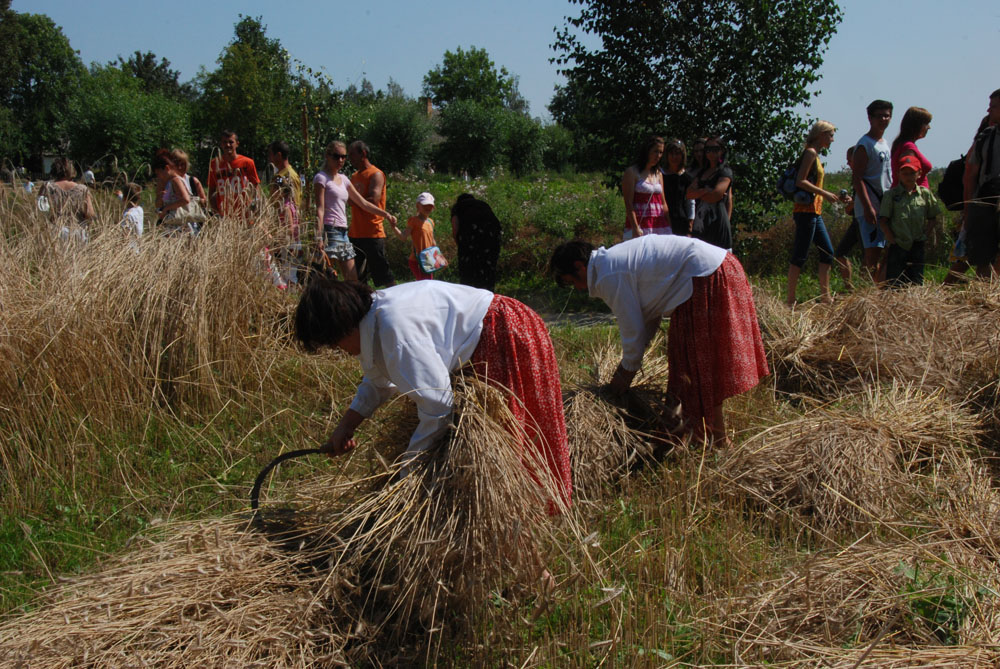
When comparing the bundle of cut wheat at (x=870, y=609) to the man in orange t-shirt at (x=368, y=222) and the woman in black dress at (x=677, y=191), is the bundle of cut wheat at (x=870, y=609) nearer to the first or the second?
the woman in black dress at (x=677, y=191)

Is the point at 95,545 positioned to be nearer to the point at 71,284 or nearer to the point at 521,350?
the point at 71,284

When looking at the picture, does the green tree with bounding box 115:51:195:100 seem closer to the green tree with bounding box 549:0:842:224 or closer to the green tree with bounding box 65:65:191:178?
the green tree with bounding box 65:65:191:178

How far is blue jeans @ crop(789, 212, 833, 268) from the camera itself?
682 cm

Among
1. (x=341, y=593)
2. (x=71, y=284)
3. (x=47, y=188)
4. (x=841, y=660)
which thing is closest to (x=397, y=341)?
(x=341, y=593)

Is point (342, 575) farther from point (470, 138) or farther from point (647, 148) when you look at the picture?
point (470, 138)

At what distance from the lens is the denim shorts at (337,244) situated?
6.98 meters

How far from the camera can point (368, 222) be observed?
7379mm

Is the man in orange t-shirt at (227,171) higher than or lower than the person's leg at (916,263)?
higher

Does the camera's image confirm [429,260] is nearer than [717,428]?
No

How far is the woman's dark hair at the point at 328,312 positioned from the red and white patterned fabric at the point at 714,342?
1828mm

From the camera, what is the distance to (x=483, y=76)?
65062 mm

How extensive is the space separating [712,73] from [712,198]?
8.55 ft

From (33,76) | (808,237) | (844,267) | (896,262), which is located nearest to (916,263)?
(896,262)

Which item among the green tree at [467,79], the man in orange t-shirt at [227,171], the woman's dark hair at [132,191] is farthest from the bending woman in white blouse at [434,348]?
the green tree at [467,79]
